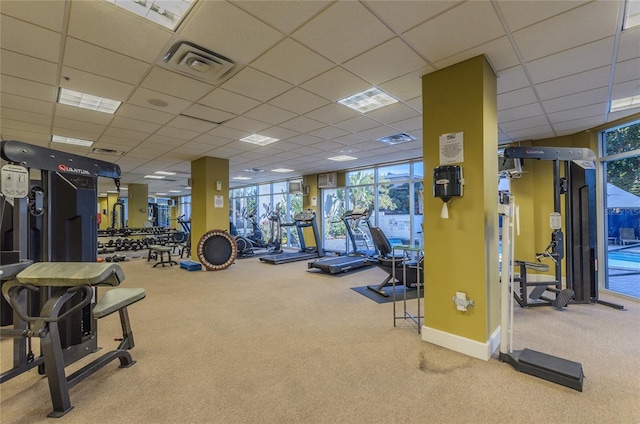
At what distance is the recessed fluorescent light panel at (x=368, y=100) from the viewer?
365cm

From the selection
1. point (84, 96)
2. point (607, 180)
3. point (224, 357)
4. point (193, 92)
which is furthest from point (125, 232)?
point (607, 180)

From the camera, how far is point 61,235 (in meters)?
2.51

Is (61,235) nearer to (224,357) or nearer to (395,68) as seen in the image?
(224,357)

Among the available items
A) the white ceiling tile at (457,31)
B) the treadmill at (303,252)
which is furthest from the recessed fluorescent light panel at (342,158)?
the white ceiling tile at (457,31)

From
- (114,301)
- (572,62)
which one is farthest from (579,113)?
(114,301)

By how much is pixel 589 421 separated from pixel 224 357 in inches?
105

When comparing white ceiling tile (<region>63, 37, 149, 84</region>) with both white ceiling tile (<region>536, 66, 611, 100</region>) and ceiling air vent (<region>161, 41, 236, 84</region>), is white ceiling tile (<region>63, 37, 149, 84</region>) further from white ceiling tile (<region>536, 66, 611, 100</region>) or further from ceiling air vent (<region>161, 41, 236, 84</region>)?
white ceiling tile (<region>536, 66, 611, 100</region>)

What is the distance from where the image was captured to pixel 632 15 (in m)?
2.18

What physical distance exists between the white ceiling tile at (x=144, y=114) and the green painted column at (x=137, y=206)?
9754 millimetres

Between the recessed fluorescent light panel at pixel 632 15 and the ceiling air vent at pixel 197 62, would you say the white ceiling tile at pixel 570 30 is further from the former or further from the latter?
the ceiling air vent at pixel 197 62

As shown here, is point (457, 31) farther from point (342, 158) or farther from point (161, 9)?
point (342, 158)

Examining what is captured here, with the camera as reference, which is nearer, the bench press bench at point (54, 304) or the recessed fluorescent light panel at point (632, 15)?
the bench press bench at point (54, 304)

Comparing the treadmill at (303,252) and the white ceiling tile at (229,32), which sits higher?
the white ceiling tile at (229,32)

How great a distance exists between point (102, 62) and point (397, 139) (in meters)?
4.66
